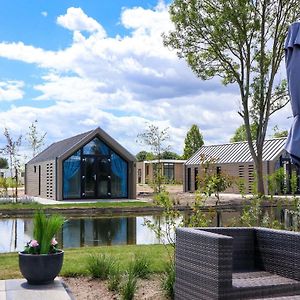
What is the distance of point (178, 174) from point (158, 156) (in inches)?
573

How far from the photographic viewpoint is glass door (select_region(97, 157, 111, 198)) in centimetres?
2528

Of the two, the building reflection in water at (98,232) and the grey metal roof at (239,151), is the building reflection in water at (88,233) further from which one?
the grey metal roof at (239,151)

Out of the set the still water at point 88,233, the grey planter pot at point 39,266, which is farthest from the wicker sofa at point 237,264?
the still water at point 88,233

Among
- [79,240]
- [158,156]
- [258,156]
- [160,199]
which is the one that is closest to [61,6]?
[79,240]

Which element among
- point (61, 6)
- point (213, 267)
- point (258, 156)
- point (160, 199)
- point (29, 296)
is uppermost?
point (61, 6)

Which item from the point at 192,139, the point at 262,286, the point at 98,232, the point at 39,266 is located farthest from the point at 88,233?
the point at 192,139

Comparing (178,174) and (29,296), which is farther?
(178,174)

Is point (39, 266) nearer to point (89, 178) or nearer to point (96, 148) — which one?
point (96, 148)

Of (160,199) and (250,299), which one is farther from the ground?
(160,199)

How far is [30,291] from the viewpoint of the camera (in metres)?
5.63

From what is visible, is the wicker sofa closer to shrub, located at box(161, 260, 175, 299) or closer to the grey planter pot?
shrub, located at box(161, 260, 175, 299)

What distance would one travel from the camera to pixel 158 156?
34781 mm

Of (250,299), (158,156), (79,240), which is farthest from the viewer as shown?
(158,156)

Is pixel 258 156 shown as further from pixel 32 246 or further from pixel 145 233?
pixel 32 246
